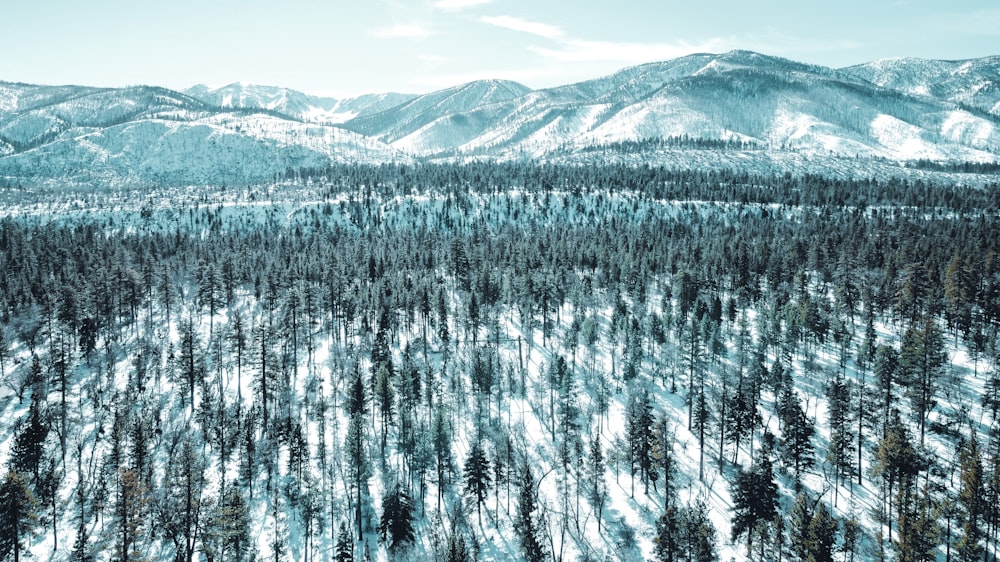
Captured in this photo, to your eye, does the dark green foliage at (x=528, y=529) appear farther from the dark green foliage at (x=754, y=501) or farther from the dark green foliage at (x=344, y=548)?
the dark green foliage at (x=754, y=501)

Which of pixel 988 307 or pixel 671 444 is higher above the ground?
pixel 988 307

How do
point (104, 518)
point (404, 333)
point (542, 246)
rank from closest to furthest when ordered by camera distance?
point (104, 518), point (404, 333), point (542, 246)

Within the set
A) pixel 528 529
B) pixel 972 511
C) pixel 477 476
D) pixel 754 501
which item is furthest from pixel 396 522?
pixel 972 511

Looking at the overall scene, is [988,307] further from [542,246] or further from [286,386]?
[286,386]

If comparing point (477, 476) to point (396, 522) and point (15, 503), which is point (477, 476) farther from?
point (15, 503)

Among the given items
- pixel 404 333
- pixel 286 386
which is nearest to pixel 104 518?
pixel 286 386

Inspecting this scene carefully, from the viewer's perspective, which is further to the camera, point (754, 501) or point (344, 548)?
point (754, 501)

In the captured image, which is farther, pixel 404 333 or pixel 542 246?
pixel 542 246

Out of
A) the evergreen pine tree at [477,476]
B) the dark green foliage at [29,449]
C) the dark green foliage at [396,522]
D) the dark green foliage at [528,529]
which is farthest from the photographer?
the evergreen pine tree at [477,476]

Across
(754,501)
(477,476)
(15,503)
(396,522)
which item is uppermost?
(15,503)

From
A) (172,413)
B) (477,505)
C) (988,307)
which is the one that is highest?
(988,307)

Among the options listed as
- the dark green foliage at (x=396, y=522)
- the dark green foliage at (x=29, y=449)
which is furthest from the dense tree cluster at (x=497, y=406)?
the dark green foliage at (x=29, y=449)
